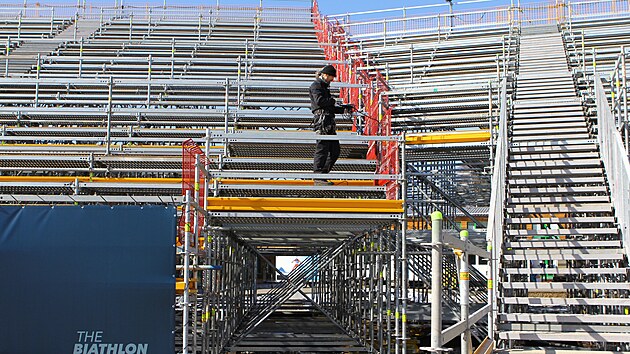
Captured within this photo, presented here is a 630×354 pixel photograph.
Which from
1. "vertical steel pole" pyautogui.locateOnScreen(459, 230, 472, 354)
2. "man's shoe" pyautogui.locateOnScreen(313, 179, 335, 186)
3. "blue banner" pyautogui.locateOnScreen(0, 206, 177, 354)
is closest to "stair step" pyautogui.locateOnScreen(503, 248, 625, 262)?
"man's shoe" pyautogui.locateOnScreen(313, 179, 335, 186)

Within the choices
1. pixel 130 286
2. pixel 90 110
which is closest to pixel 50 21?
pixel 90 110

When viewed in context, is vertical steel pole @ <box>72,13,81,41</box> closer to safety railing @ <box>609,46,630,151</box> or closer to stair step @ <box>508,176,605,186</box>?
safety railing @ <box>609,46,630,151</box>

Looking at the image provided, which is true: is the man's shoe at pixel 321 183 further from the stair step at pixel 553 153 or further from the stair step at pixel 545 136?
the stair step at pixel 545 136

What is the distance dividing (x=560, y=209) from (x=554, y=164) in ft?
4.24

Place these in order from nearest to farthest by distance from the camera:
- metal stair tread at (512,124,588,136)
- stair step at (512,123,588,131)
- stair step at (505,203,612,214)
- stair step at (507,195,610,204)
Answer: stair step at (505,203,612,214) → stair step at (507,195,610,204) → metal stair tread at (512,124,588,136) → stair step at (512,123,588,131)

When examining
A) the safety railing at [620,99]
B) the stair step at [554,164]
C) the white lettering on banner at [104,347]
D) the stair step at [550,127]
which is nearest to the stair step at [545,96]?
the safety railing at [620,99]

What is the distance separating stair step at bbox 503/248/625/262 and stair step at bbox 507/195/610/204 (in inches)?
47.8

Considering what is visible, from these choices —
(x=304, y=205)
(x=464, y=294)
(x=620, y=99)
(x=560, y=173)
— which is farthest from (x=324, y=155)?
(x=620, y=99)

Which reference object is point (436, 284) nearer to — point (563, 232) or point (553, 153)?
point (563, 232)

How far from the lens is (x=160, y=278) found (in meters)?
7.58

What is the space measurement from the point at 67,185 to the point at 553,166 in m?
6.53

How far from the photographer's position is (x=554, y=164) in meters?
11.0

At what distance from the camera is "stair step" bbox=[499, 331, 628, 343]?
25.1 feet

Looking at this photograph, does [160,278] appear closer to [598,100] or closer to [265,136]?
[265,136]
